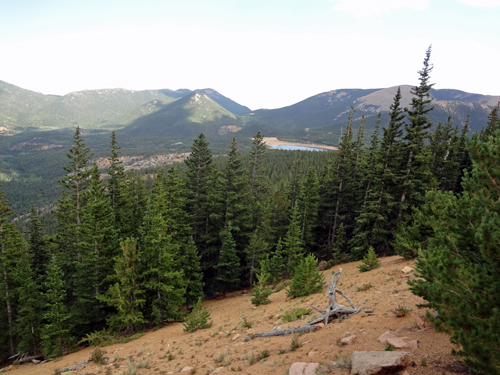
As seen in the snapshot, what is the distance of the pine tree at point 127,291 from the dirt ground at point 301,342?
1961mm

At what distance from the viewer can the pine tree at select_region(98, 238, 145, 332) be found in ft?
59.7

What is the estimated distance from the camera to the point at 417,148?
21.8 m

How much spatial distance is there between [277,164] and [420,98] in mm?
82308

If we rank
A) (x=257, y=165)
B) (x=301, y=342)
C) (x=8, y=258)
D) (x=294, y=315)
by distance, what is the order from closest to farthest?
(x=301, y=342) < (x=294, y=315) < (x=8, y=258) < (x=257, y=165)

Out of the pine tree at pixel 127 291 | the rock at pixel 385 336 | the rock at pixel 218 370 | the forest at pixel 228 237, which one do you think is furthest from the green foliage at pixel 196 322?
the rock at pixel 385 336

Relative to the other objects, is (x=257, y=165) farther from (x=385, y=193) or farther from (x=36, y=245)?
(x=36, y=245)

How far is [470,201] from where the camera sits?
18.9 feet

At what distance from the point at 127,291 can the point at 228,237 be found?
1108 centimetres

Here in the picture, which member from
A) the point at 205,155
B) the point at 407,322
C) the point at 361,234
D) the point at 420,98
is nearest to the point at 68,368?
the point at 407,322

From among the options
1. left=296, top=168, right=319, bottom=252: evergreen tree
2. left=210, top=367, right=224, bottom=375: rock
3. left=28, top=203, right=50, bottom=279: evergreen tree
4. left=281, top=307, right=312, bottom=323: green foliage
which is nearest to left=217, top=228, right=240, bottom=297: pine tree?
left=296, top=168, right=319, bottom=252: evergreen tree

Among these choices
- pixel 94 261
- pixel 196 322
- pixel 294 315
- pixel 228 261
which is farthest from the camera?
pixel 228 261

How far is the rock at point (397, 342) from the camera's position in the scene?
7.12 metres

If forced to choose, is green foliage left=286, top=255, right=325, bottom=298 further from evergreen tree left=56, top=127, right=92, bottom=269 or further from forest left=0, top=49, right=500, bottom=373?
evergreen tree left=56, top=127, right=92, bottom=269

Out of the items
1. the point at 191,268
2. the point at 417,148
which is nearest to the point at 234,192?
the point at 191,268
